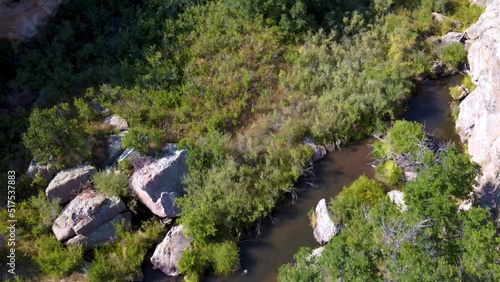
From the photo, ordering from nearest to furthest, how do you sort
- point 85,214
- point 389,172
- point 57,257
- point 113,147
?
point 57,257 < point 85,214 < point 389,172 < point 113,147

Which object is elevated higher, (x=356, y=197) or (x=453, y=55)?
(x=453, y=55)

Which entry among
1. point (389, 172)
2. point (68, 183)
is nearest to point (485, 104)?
point (389, 172)

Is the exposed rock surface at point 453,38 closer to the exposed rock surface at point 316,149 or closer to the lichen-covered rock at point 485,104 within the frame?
the lichen-covered rock at point 485,104

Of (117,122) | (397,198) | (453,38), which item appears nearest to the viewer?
(397,198)

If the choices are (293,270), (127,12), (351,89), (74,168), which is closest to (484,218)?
(293,270)

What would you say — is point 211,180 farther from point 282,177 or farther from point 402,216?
point 402,216

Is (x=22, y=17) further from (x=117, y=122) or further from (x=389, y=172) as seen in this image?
(x=389, y=172)

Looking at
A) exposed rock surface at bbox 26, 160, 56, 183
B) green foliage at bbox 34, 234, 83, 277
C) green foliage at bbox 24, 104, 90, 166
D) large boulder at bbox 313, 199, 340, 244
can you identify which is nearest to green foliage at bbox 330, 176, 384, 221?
large boulder at bbox 313, 199, 340, 244

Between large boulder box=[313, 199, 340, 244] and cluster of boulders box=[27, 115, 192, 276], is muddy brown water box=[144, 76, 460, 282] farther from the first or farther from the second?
cluster of boulders box=[27, 115, 192, 276]
